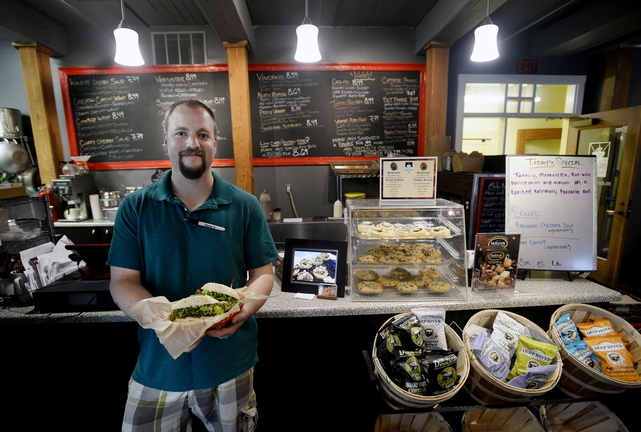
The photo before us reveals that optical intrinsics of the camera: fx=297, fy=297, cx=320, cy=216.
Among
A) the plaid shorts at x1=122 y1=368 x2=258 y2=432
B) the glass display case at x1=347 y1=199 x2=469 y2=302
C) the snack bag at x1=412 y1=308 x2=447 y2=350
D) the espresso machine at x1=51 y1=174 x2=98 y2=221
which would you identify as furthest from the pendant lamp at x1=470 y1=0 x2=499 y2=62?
the espresso machine at x1=51 y1=174 x2=98 y2=221

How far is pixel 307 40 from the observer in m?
2.83

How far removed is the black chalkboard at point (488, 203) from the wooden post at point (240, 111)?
10.1ft

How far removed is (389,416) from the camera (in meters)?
1.55

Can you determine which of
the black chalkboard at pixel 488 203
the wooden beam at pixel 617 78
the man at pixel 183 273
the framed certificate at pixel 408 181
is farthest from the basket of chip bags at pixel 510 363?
the wooden beam at pixel 617 78

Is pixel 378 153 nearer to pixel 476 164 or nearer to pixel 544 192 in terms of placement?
pixel 476 164

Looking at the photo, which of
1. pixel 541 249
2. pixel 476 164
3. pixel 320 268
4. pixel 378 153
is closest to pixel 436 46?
pixel 378 153

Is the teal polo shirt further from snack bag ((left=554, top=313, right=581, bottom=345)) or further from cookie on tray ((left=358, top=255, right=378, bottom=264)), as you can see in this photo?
snack bag ((left=554, top=313, right=581, bottom=345))

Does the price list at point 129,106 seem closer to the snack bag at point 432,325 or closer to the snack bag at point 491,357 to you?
the snack bag at point 432,325

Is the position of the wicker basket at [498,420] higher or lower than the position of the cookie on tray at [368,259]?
lower

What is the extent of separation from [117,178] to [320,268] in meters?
4.17

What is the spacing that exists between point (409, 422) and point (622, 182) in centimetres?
409

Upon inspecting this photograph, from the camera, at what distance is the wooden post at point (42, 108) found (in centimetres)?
396

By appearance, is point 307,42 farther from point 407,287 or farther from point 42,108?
point 42,108

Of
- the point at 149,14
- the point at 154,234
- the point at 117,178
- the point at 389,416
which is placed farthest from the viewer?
the point at 117,178
